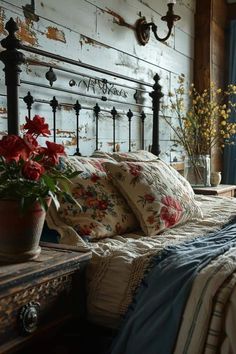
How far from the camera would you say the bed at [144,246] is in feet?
3.58

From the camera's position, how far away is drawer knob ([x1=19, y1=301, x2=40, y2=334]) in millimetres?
1083

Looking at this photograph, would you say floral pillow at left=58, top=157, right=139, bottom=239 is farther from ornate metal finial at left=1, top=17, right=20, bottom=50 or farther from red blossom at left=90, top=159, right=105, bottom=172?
ornate metal finial at left=1, top=17, right=20, bottom=50

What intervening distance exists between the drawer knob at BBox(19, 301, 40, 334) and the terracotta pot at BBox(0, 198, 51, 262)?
132mm

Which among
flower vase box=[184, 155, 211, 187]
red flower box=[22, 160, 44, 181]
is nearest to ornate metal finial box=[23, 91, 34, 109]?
red flower box=[22, 160, 44, 181]

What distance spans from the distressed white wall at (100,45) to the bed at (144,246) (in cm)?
8

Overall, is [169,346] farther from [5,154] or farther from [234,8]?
[234,8]

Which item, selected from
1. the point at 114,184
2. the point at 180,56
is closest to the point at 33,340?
the point at 114,184

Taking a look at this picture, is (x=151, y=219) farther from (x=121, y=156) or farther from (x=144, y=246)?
(x=121, y=156)

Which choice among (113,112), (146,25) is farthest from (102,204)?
(146,25)

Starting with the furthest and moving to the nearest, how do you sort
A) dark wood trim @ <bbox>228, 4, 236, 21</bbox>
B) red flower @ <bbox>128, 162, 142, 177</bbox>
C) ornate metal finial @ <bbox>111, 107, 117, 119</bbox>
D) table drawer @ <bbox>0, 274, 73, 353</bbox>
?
dark wood trim @ <bbox>228, 4, 236, 21</bbox> → ornate metal finial @ <bbox>111, 107, 117, 119</bbox> → red flower @ <bbox>128, 162, 142, 177</bbox> → table drawer @ <bbox>0, 274, 73, 353</bbox>

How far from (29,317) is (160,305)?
0.35m

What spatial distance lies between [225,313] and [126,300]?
308 mm

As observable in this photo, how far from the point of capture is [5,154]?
44.8 inches

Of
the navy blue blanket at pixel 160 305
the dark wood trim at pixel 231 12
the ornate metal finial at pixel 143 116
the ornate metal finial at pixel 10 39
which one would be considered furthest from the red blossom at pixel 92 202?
the dark wood trim at pixel 231 12
